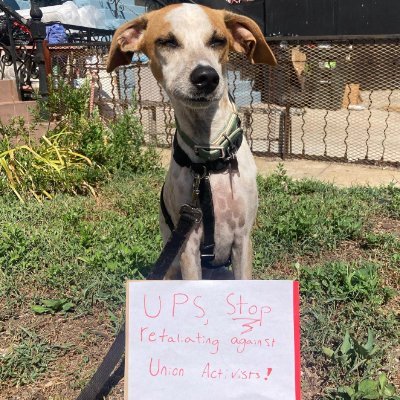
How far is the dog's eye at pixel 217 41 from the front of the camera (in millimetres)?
2221

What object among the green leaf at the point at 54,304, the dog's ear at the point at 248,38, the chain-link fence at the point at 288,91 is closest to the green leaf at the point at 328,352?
the dog's ear at the point at 248,38

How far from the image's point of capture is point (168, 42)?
2.22m

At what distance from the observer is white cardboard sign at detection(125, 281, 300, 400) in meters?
1.51

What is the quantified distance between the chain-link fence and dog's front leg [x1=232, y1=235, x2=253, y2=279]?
12.5 feet

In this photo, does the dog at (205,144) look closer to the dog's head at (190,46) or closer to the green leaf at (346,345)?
the dog's head at (190,46)

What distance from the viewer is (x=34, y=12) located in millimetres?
6895

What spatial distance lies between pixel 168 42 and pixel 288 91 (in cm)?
483

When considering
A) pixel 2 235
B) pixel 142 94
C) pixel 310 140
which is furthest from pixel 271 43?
pixel 2 235

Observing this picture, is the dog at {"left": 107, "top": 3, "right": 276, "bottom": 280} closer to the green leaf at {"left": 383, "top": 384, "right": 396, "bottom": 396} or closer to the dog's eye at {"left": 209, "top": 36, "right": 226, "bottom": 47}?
the dog's eye at {"left": 209, "top": 36, "right": 226, "bottom": 47}

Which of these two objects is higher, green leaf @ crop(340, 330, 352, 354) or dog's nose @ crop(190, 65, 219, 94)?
dog's nose @ crop(190, 65, 219, 94)

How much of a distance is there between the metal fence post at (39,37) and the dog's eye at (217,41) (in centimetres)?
522

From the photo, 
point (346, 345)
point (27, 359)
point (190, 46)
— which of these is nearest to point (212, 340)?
point (346, 345)

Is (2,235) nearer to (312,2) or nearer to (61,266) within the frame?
(61,266)

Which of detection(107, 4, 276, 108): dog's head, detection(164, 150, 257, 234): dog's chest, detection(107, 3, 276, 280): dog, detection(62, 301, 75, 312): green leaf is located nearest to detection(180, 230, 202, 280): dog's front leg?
detection(107, 3, 276, 280): dog
